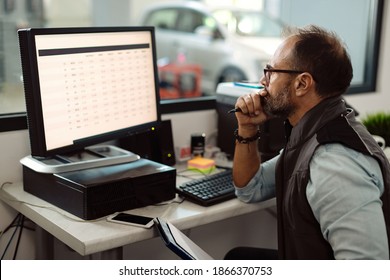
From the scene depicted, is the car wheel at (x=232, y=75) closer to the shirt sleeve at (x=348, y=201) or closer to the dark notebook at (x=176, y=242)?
the dark notebook at (x=176, y=242)

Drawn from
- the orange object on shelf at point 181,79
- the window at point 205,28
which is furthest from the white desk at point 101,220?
the orange object on shelf at point 181,79

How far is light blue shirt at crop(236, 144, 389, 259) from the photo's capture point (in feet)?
3.87

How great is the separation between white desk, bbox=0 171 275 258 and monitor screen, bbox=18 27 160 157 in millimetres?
198

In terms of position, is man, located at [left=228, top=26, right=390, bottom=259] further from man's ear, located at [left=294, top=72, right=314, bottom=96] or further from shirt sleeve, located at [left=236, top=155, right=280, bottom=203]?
shirt sleeve, located at [left=236, top=155, right=280, bottom=203]

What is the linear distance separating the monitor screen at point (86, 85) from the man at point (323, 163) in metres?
0.48

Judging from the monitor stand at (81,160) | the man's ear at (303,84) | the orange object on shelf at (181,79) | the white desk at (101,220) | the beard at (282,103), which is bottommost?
the orange object on shelf at (181,79)

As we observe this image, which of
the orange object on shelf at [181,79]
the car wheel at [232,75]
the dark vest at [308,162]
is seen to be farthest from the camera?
the orange object on shelf at [181,79]

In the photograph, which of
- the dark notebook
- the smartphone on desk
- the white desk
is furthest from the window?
the dark notebook

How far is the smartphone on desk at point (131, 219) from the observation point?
1495 millimetres

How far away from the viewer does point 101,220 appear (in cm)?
153

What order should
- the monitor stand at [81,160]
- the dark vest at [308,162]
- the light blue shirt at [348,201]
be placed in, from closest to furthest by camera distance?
the light blue shirt at [348,201] → the dark vest at [308,162] → the monitor stand at [81,160]

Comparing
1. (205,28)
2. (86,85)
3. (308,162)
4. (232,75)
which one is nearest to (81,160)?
(86,85)

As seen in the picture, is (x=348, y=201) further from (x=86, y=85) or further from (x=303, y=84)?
(x=86, y=85)

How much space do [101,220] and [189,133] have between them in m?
0.89
